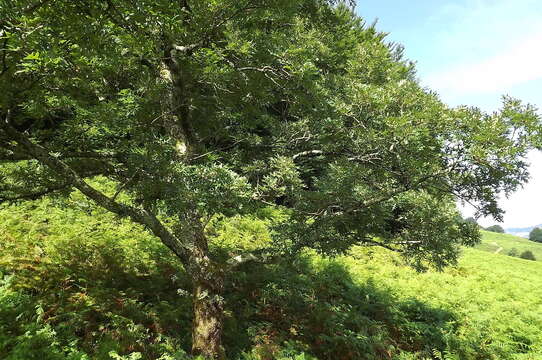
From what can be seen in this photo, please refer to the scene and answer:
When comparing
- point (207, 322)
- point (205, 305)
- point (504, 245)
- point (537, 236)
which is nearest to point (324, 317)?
point (207, 322)

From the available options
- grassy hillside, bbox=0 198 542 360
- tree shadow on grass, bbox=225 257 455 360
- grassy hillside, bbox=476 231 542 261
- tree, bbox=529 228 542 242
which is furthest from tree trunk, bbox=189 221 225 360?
tree, bbox=529 228 542 242

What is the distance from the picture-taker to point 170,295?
927 cm

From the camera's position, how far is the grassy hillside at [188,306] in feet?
21.7

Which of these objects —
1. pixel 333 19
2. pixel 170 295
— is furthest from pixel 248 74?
pixel 170 295

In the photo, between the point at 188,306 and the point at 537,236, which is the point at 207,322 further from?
the point at 537,236

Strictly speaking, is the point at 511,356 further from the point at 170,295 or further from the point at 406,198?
→ the point at 170,295

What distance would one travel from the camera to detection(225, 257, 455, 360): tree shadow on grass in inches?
358

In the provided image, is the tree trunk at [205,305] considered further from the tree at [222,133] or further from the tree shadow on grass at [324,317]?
the tree shadow on grass at [324,317]

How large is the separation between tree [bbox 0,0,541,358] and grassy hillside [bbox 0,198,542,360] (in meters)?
1.79

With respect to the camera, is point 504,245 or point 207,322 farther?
point 504,245

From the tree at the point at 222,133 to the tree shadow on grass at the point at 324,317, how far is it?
2.26 meters

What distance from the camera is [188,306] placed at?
8852 mm

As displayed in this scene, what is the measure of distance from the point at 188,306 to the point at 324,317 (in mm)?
4455

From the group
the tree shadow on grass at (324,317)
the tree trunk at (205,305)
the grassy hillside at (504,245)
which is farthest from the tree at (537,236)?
the tree trunk at (205,305)
